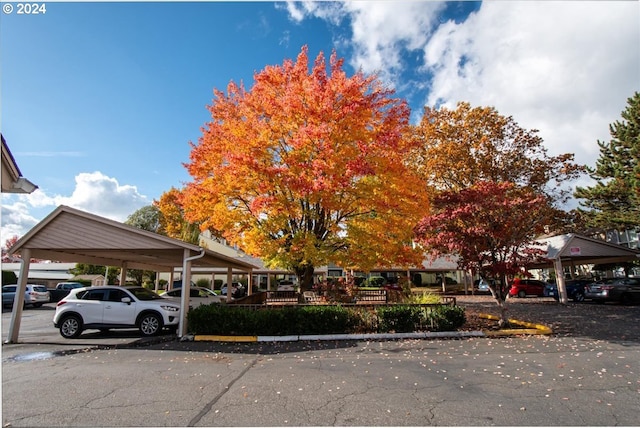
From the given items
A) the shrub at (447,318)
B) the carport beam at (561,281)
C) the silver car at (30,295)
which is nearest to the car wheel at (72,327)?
the shrub at (447,318)

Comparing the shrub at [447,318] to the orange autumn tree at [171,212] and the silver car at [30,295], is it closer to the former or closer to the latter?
the silver car at [30,295]

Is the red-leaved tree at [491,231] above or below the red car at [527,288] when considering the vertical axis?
above

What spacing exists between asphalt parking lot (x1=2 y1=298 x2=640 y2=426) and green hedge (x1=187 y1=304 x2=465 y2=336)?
0.85 metres

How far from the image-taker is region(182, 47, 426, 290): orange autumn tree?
480 inches

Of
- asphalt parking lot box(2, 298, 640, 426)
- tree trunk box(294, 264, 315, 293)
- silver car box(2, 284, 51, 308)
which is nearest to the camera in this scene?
asphalt parking lot box(2, 298, 640, 426)

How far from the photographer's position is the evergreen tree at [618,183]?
91.4ft

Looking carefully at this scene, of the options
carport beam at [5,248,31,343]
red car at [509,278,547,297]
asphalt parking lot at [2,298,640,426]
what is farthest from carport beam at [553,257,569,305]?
carport beam at [5,248,31,343]

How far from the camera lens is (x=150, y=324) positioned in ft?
39.8

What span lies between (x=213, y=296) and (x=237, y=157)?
9.51m

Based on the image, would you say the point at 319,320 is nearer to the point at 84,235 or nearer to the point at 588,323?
the point at 84,235

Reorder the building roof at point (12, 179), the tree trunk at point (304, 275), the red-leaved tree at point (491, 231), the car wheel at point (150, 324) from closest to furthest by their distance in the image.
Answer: the building roof at point (12, 179) → the car wheel at point (150, 324) → the red-leaved tree at point (491, 231) → the tree trunk at point (304, 275)

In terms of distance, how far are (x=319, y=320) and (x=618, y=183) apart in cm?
2968

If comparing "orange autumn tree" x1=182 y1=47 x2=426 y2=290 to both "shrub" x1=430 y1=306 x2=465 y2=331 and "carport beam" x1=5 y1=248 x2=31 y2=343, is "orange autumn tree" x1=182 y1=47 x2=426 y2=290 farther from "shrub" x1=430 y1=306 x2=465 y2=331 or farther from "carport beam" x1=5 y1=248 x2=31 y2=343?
"carport beam" x1=5 y1=248 x2=31 y2=343

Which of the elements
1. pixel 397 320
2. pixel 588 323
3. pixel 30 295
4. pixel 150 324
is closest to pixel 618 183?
pixel 588 323
